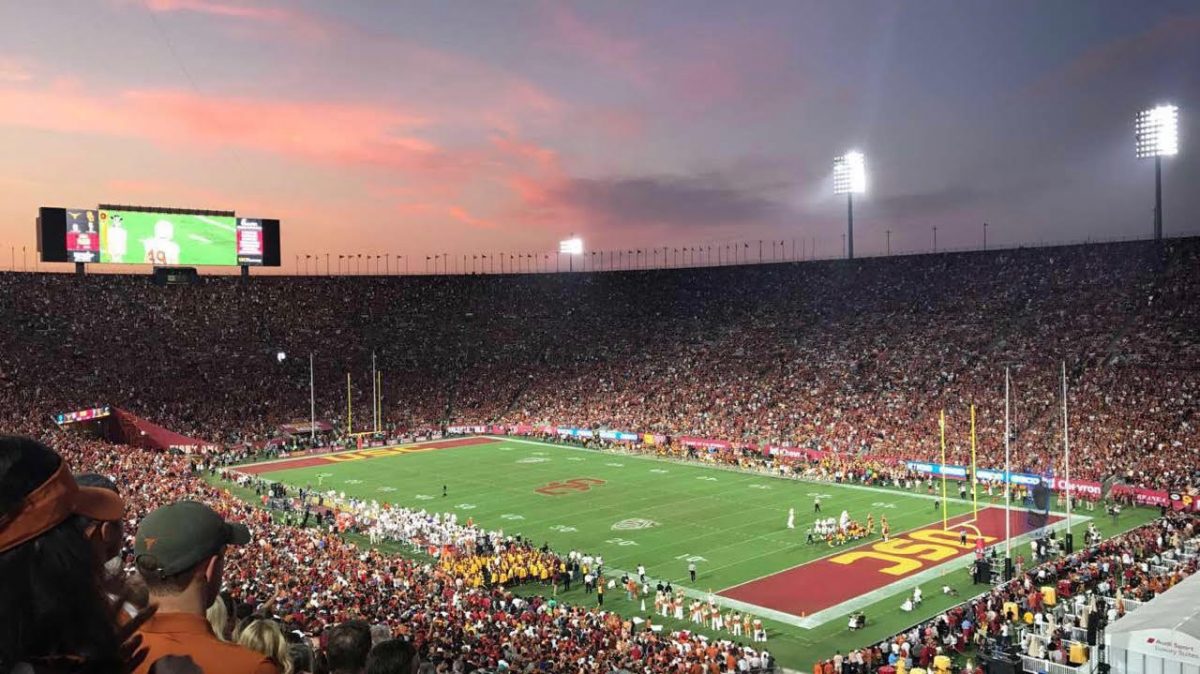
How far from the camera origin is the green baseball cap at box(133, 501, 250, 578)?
271cm

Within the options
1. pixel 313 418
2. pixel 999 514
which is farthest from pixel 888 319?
pixel 313 418

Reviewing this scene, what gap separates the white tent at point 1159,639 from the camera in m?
15.3

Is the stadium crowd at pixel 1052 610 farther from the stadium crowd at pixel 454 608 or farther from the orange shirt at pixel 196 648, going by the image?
the orange shirt at pixel 196 648

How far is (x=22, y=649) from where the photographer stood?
A: 1.73m

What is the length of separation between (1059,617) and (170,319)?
6561cm

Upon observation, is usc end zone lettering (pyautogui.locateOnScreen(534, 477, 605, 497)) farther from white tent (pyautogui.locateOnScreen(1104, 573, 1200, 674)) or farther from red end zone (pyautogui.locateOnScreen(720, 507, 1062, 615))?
white tent (pyautogui.locateOnScreen(1104, 573, 1200, 674))

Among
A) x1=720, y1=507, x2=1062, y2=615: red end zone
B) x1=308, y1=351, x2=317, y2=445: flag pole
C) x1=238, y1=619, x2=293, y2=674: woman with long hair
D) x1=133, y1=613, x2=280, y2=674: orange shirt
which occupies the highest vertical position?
x1=133, y1=613, x2=280, y2=674: orange shirt

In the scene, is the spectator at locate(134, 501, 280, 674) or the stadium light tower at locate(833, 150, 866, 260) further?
the stadium light tower at locate(833, 150, 866, 260)

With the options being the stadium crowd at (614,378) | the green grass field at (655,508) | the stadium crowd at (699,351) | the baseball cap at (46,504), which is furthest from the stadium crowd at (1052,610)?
the baseball cap at (46,504)

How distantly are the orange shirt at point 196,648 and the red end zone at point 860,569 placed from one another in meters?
23.2

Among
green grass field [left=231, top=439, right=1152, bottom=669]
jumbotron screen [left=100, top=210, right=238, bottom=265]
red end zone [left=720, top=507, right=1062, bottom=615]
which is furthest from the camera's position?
jumbotron screen [left=100, top=210, right=238, bottom=265]

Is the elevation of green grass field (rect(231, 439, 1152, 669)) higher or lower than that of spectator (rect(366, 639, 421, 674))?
lower

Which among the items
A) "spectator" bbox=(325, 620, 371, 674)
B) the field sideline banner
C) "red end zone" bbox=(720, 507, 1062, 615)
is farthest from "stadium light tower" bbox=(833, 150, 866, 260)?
"spectator" bbox=(325, 620, 371, 674)

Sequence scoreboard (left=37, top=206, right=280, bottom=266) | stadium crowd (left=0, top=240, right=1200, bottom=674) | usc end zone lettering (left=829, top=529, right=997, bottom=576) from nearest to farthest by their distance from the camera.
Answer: stadium crowd (left=0, top=240, right=1200, bottom=674) → usc end zone lettering (left=829, top=529, right=997, bottom=576) → scoreboard (left=37, top=206, right=280, bottom=266)
